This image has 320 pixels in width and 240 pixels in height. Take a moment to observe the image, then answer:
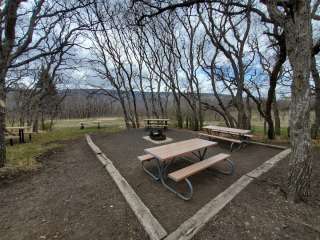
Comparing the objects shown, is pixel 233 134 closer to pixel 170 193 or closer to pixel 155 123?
pixel 170 193

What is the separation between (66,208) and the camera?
2.42 metres

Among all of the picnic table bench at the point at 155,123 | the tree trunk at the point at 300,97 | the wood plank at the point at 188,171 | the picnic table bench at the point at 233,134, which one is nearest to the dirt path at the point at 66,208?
the wood plank at the point at 188,171

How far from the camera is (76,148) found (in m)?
5.92

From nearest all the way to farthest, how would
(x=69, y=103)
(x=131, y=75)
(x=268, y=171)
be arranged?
1. (x=268, y=171)
2. (x=131, y=75)
3. (x=69, y=103)

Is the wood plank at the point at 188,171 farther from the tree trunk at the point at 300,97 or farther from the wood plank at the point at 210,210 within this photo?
the tree trunk at the point at 300,97

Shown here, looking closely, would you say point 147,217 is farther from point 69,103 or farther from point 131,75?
point 69,103

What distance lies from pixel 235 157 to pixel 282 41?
11.1ft

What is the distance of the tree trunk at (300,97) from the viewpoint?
2275 millimetres

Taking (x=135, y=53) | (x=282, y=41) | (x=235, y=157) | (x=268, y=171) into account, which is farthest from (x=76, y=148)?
(x=135, y=53)

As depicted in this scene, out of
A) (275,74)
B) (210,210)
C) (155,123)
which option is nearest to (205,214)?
(210,210)

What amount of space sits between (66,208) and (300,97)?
3.81 metres

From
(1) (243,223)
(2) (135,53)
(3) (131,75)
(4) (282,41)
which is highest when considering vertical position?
(2) (135,53)

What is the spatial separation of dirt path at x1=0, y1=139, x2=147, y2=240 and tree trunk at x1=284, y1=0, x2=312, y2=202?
2.37 m

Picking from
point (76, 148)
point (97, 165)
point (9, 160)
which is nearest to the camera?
point (97, 165)
